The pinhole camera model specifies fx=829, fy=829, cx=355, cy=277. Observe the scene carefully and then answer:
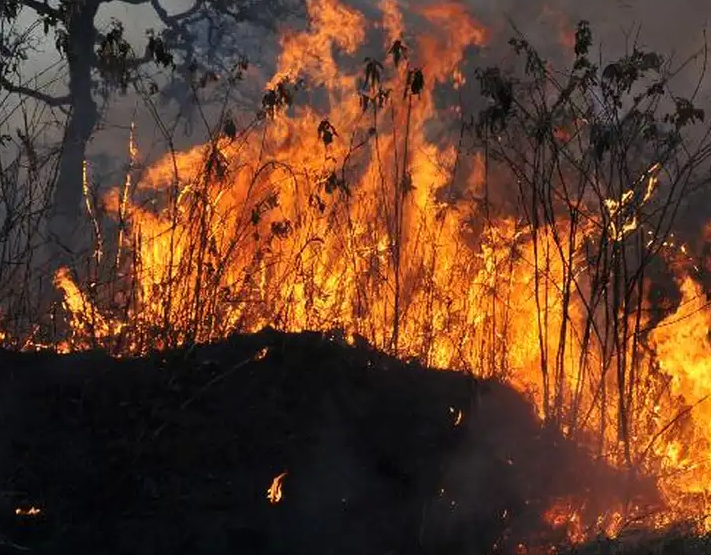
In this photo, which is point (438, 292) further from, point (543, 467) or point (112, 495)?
point (112, 495)

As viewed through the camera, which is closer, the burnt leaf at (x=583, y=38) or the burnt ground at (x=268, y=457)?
the burnt ground at (x=268, y=457)

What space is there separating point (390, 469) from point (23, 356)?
198 cm

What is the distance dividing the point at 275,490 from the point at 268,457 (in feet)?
0.63

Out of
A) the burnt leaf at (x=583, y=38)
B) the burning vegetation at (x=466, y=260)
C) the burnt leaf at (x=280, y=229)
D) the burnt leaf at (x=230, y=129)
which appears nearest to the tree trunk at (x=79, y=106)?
the burning vegetation at (x=466, y=260)

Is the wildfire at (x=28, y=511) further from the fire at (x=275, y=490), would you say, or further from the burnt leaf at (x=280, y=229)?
the burnt leaf at (x=280, y=229)

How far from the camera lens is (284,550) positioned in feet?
12.2

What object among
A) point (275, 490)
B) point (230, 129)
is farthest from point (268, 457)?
point (230, 129)

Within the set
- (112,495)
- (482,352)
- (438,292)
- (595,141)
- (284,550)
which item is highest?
(595,141)

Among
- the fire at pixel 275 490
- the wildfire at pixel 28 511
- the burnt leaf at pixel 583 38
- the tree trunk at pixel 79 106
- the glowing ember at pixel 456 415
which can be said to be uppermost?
the tree trunk at pixel 79 106

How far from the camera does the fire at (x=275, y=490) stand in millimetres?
3874

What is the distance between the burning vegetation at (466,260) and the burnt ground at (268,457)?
0.17 meters

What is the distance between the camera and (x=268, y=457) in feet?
13.3

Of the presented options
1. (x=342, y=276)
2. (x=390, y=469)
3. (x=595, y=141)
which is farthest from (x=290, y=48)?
(x=390, y=469)

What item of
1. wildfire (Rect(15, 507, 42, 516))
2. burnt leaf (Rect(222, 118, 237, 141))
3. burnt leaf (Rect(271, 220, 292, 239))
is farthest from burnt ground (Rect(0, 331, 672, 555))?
burnt leaf (Rect(271, 220, 292, 239))
